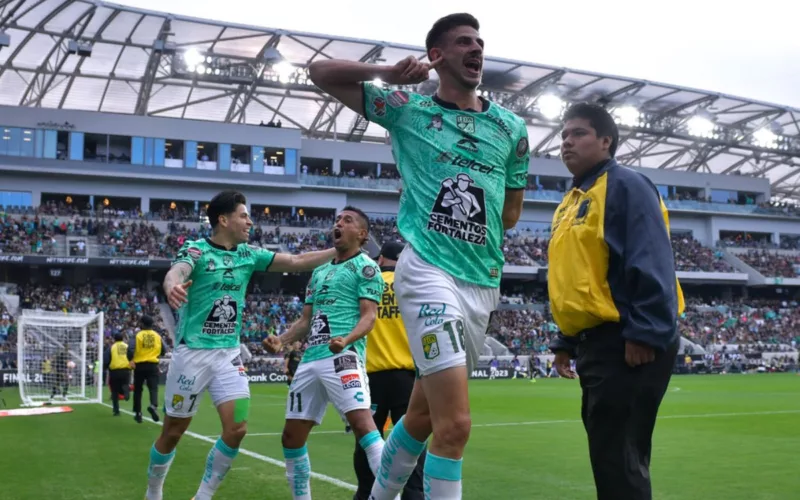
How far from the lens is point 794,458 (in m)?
9.27

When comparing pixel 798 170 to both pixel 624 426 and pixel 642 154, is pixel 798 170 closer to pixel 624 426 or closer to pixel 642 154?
A: pixel 642 154

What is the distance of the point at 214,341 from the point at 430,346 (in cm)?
298

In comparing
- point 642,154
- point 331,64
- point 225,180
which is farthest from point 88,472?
point 642,154

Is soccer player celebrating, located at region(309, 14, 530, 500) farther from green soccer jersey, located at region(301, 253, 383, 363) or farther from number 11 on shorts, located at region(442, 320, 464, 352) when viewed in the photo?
Result: green soccer jersey, located at region(301, 253, 383, 363)

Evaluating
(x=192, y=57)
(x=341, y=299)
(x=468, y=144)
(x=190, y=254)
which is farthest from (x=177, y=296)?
(x=192, y=57)

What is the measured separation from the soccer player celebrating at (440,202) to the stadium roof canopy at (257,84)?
42825 mm

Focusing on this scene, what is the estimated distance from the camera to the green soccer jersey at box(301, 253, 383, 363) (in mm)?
6086

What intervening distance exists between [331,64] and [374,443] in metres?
2.77

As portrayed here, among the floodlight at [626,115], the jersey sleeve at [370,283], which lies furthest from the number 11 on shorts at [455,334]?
the floodlight at [626,115]

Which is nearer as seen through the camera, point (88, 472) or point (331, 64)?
point (331, 64)

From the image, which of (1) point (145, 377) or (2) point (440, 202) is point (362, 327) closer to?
(2) point (440, 202)

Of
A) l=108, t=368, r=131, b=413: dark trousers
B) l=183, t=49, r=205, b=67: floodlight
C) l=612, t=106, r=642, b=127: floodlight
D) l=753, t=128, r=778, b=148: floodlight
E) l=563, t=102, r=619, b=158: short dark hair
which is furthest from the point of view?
l=753, t=128, r=778, b=148: floodlight

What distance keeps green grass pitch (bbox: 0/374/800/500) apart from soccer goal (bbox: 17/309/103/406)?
4619 mm

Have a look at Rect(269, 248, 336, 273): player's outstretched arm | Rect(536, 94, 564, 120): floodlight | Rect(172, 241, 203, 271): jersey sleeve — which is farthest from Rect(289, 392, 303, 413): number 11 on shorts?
Rect(536, 94, 564, 120): floodlight
